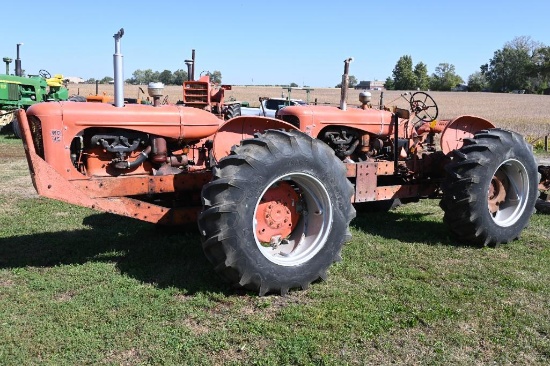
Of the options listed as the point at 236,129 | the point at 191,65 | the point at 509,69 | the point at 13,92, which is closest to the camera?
the point at 236,129

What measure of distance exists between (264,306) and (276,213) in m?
0.87

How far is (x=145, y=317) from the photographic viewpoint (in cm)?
387

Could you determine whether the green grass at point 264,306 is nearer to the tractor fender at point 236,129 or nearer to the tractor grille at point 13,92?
the tractor fender at point 236,129

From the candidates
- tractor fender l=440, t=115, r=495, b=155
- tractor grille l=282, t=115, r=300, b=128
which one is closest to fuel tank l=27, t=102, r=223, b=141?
tractor grille l=282, t=115, r=300, b=128

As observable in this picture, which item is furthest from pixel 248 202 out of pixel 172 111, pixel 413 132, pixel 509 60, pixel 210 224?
pixel 509 60

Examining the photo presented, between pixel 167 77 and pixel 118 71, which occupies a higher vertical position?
pixel 167 77

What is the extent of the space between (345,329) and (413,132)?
3707 mm

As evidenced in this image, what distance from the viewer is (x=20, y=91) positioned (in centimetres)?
2008

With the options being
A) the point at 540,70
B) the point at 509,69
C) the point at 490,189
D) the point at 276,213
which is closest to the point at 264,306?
the point at 276,213

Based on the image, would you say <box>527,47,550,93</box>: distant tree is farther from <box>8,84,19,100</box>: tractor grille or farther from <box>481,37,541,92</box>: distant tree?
<box>8,84,19,100</box>: tractor grille

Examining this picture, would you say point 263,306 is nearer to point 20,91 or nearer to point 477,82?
point 20,91

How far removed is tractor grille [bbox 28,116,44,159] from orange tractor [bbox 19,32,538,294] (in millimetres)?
14

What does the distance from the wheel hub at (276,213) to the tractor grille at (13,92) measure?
60.0 feet

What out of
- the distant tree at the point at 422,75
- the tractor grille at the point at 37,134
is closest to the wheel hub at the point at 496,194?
the tractor grille at the point at 37,134
